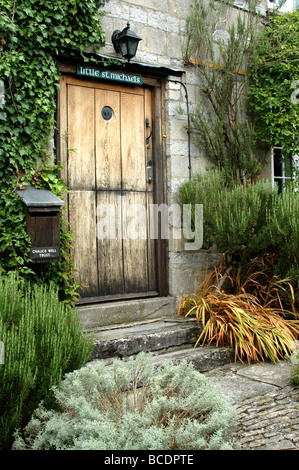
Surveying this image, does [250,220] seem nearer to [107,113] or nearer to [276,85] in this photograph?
[107,113]

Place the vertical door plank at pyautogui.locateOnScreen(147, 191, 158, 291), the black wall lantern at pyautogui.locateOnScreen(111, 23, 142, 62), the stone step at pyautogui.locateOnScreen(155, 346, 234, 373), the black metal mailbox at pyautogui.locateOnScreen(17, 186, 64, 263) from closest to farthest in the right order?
1. the black metal mailbox at pyautogui.locateOnScreen(17, 186, 64, 263)
2. the stone step at pyautogui.locateOnScreen(155, 346, 234, 373)
3. the black wall lantern at pyautogui.locateOnScreen(111, 23, 142, 62)
4. the vertical door plank at pyautogui.locateOnScreen(147, 191, 158, 291)

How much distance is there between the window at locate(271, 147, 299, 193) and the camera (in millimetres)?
6169

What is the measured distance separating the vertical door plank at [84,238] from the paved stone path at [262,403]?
1.52 m

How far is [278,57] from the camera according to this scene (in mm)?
5617

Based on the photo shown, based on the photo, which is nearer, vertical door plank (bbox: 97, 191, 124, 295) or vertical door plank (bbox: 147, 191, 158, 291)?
vertical door plank (bbox: 97, 191, 124, 295)

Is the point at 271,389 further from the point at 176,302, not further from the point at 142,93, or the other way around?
the point at 142,93

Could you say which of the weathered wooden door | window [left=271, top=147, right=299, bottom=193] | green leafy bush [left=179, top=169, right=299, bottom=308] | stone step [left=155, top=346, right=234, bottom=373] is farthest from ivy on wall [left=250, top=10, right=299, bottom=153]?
stone step [left=155, top=346, right=234, bottom=373]

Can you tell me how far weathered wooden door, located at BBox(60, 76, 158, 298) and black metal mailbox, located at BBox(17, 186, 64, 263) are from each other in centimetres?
59

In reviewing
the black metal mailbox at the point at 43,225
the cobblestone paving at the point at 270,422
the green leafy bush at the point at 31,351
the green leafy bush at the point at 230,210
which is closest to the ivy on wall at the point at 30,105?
the black metal mailbox at the point at 43,225

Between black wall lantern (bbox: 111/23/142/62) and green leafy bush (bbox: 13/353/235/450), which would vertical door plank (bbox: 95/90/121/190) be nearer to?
black wall lantern (bbox: 111/23/142/62)

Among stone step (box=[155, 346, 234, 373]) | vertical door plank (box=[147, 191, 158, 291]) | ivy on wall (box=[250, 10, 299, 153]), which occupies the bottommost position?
stone step (box=[155, 346, 234, 373])

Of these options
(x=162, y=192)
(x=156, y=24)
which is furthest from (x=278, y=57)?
(x=162, y=192)

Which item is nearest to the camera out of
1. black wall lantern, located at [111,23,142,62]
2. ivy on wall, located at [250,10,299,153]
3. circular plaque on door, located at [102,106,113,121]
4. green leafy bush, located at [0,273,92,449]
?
green leafy bush, located at [0,273,92,449]

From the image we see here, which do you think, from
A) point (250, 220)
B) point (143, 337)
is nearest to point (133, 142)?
point (250, 220)
